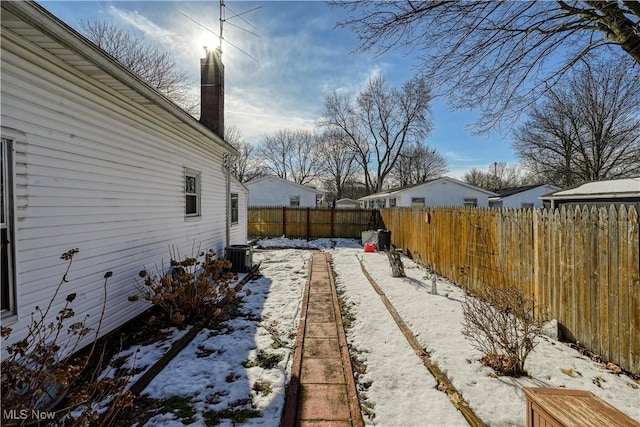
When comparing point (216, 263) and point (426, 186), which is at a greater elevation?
point (426, 186)

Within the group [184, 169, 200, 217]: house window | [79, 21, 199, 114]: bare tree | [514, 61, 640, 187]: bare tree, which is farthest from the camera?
[514, 61, 640, 187]: bare tree

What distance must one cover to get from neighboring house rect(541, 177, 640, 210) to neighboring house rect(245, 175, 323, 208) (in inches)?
620

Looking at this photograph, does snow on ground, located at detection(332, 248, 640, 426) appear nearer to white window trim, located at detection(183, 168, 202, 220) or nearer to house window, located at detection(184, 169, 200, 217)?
white window trim, located at detection(183, 168, 202, 220)

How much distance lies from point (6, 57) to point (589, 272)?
6631 millimetres

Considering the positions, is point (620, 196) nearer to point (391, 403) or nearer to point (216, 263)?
point (391, 403)

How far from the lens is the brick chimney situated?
900cm

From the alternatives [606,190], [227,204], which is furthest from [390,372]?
[606,190]

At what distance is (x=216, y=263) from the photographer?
5.26m

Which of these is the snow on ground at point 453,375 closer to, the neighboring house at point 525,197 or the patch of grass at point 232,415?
the patch of grass at point 232,415

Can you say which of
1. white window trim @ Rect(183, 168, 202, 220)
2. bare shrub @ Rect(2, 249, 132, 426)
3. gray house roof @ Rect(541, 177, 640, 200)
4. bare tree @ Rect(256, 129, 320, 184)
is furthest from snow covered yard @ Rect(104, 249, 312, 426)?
bare tree @ Rect(256, 129, 320, 184)

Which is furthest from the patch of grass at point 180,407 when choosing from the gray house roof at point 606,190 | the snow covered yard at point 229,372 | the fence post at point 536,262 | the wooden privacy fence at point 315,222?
the gray house roof at point 606,190

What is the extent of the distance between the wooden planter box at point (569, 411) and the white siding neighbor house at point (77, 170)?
4345 millimetres

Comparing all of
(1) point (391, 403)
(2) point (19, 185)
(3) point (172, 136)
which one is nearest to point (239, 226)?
(3) point (172, 136)

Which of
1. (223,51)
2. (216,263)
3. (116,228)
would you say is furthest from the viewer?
(223,51)
